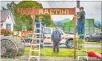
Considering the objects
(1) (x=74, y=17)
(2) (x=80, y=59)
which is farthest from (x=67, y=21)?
(2) (x=80, y=59)

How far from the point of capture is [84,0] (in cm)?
1477

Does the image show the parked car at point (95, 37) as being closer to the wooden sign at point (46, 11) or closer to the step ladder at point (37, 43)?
the wooden sign at point (46, 11)

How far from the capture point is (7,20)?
1530cm

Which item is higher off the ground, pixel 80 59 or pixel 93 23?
pixel 93 23

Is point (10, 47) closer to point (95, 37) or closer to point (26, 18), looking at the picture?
point (26, 18)

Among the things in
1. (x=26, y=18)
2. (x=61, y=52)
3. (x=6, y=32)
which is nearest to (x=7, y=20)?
(x=6, y=32)

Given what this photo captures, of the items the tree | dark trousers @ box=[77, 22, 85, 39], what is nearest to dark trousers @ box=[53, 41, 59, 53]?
the tree

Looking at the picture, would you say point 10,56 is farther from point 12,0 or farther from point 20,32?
point 12,0

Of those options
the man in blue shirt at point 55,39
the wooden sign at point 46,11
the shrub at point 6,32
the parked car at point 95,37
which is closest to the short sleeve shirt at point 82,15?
the wooden sign at point 46,11

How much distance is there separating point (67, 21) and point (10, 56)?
2065mm

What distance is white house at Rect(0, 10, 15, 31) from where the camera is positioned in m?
15.2

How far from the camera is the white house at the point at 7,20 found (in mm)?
15195

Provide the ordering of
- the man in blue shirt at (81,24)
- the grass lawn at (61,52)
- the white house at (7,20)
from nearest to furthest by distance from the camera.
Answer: the man in blue shirt at (81,24), the white house at (7,20), the grass lawn at (61,52)

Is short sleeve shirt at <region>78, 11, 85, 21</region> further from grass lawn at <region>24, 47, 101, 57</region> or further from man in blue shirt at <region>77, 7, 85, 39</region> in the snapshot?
grass lawn at <region>24, 47, 101, 57</region>
